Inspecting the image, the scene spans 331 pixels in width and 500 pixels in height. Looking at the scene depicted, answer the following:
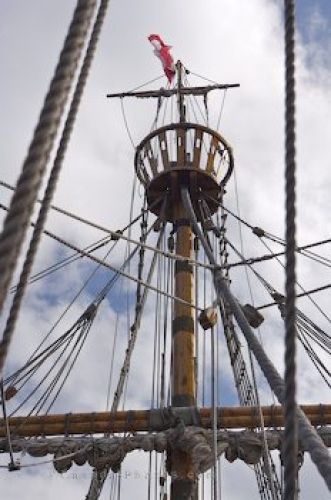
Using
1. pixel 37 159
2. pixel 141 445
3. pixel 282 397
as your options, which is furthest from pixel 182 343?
pixel 37 159

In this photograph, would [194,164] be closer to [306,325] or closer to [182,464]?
[306,325]

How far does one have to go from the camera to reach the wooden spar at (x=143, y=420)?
907 cm

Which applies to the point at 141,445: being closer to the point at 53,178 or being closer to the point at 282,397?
the point at 282,397

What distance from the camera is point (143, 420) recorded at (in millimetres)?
9297

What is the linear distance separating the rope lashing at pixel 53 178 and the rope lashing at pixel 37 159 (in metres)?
0.43

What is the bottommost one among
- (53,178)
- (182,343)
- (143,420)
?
(53,178)

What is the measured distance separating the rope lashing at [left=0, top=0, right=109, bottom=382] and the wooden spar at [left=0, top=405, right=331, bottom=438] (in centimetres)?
708

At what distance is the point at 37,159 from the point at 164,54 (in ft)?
47.5

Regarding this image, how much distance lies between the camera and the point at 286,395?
197cm

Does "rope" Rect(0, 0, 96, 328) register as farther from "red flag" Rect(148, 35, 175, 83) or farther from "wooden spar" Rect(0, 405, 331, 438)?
"red flag" Rect(148, 35, 175, 83)

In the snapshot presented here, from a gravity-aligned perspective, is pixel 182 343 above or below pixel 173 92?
below

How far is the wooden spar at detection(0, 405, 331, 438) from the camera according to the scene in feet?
29.8

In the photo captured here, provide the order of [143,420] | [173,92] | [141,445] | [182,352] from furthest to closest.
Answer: [173,92] < [182,352] < [143,420] < [141,445]

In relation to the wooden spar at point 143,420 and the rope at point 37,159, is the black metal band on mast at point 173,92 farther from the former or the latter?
the rope at point 37,159
